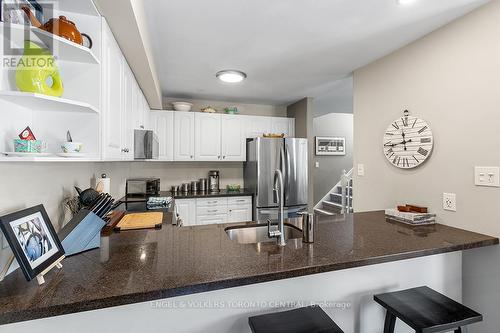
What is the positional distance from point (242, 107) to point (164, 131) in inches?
55.3

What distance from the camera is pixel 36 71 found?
91 cm

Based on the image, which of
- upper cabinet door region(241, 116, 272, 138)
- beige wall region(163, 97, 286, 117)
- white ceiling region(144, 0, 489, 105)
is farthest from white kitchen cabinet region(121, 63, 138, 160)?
upper cabinet door region(241, 116, 272, 138)

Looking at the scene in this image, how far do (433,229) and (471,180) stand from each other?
410 millimetres

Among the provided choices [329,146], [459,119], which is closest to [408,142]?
[459,119]

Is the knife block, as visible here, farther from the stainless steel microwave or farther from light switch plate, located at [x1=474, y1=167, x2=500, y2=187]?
light switch plate, located at [x1=474, y1=167, x2=500, y2=187]

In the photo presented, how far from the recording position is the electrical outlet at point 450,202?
1724mm

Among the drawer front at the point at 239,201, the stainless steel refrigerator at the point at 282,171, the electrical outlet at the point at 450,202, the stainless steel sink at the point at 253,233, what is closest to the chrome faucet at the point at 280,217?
the stainless steel sink at the point at 253,233

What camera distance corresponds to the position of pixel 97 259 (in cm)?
110

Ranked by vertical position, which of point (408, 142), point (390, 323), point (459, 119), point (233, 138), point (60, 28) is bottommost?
point (390, 323)

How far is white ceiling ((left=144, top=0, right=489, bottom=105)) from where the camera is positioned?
1.60 metres

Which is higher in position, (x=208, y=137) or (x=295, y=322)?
(x=208, y=137)

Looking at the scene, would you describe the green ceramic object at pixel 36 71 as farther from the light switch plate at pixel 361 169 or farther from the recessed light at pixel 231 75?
the light switch plate at pixel 361 169

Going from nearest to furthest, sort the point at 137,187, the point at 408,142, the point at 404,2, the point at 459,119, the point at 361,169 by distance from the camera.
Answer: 1. the point at 404,2
2. the point at 459,119
3. the point at 408,142
4. the point at 361,169
5. the point at 137,187

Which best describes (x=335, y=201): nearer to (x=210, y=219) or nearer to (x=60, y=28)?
(x=210, y=219)
